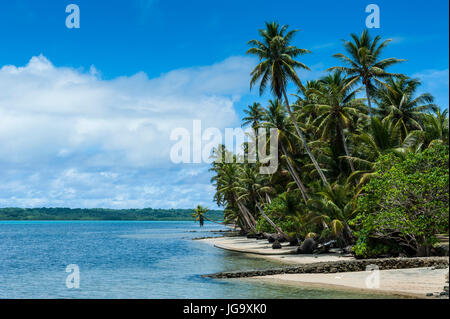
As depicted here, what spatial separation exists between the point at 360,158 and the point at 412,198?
11.9 metres

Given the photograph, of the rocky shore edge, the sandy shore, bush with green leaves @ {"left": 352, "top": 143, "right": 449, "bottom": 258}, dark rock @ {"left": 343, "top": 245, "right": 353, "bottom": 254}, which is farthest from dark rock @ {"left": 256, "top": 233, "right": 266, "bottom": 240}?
the sandy shore

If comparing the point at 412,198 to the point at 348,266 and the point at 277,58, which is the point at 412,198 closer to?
the point at 348,266

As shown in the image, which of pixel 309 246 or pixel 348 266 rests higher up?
pixel 348 266

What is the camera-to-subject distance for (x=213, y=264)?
3036 centimetres

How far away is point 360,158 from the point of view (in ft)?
108

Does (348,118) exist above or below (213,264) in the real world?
above

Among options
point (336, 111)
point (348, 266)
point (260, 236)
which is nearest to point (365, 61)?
point (336, 111)

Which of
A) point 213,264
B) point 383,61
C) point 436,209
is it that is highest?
point 383,61

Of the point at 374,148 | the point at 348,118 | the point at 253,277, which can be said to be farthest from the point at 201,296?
the point at 348,118

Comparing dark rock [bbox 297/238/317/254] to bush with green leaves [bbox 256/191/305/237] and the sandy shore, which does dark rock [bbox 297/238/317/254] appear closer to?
bush with green leaves [bbox 256/191/305/237]
